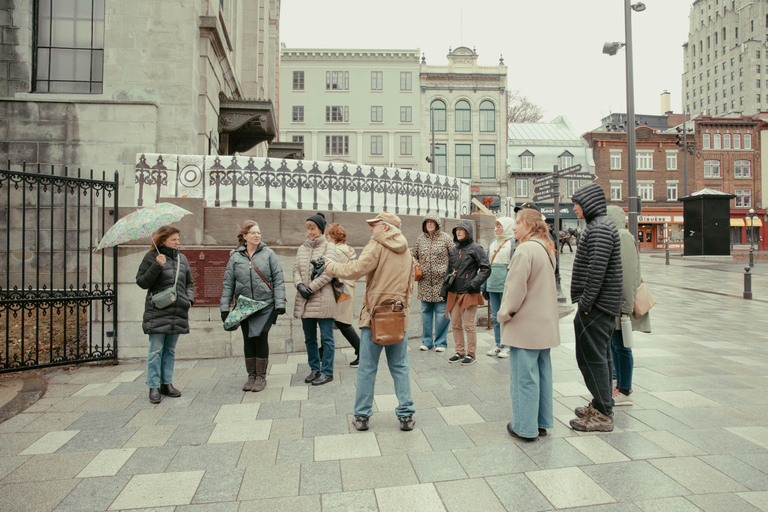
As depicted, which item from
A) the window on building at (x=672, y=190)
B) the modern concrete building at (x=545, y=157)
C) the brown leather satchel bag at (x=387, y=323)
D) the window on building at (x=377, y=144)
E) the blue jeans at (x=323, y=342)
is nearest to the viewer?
the brown leather satchel bag at (x=387, y=323)

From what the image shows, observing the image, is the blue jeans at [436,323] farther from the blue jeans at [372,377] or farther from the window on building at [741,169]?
the window on building at [741,169]

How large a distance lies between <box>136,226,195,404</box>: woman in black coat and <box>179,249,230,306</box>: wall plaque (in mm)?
1662

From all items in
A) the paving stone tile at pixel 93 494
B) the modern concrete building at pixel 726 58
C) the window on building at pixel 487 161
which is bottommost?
the paving stone tile at pixel 93 494

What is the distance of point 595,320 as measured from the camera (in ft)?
13.3

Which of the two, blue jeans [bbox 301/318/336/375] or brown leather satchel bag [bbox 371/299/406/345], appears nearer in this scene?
brown leather satchel bag [bbox 371/299/406/345]

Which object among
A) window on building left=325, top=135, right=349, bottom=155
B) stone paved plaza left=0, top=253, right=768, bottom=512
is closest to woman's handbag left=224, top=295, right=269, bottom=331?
stone paved plaza left=0, top=253, right=768, bottom=512

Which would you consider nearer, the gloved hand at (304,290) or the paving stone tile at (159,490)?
the paving stone tile at (159,490)

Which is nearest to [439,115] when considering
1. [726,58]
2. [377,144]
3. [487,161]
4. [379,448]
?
[487,161]

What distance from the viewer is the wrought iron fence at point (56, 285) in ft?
18.6

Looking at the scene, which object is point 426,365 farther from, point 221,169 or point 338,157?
point 338,157

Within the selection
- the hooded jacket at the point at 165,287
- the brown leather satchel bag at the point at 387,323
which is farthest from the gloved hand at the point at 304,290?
the brown leather satchel bag at the point at 387,323

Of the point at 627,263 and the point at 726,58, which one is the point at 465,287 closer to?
the point at 627,263

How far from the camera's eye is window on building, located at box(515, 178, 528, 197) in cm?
4478

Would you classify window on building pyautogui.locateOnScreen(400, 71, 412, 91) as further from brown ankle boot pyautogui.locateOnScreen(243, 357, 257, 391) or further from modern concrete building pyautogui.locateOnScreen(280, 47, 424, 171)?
brown ankle boot pyautogui.locateOnScreen(243, 357, 257, 391)
